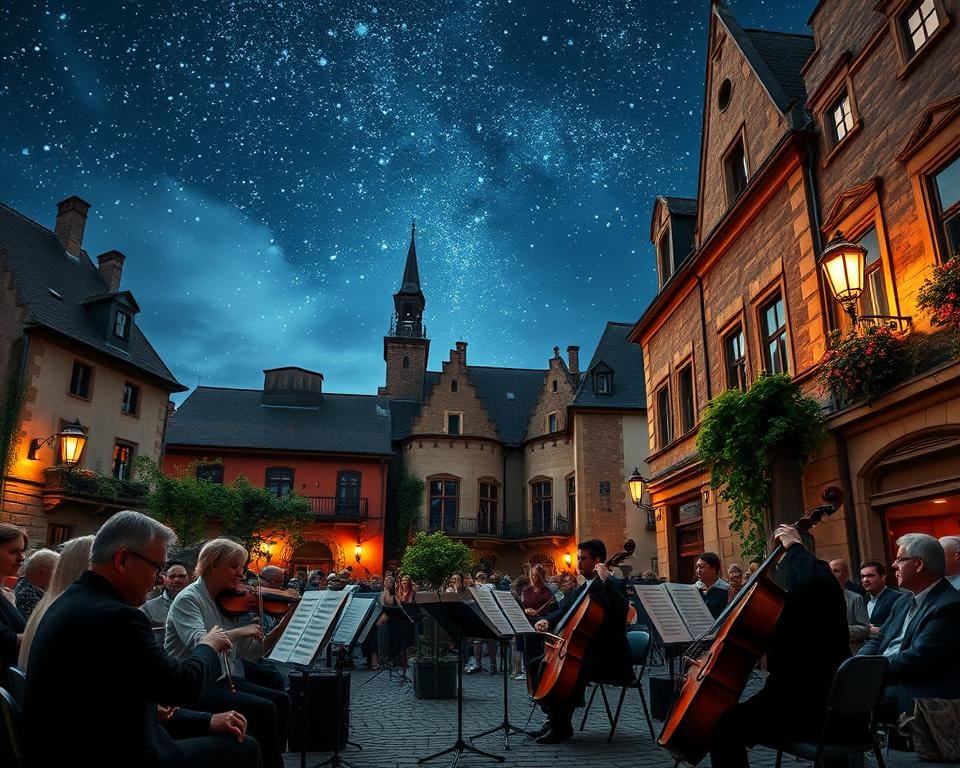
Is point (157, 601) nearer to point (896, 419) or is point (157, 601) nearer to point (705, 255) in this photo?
point (896, 419)

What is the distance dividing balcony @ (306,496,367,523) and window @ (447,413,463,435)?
6.06 m

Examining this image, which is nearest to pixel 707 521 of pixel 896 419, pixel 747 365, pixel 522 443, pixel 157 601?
pixel 747 365

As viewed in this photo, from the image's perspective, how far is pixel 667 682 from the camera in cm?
801

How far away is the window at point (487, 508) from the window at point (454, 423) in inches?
124

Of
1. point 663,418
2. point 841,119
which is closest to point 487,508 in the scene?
point 663,418

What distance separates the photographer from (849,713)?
3.97 meters

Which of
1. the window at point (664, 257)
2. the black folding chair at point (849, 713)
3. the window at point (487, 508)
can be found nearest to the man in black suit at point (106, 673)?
the black folding chair at point (849, 713)

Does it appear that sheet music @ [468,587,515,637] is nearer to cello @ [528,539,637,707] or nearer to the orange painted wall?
cello @ [528,539,637,707]

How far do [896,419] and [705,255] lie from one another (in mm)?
6938

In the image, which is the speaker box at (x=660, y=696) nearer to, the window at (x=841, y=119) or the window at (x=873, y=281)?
the window at (x=873, y=281)

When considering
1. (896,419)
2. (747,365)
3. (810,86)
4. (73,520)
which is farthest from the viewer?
(73,520)

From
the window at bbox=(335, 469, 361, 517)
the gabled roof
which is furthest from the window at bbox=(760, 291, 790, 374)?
the window at bbox=(335, 469, 361, 517)

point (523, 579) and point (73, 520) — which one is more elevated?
point (73, 520)

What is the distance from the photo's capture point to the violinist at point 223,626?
180 inches
